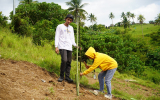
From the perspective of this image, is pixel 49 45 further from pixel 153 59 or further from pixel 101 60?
pixel 153 59

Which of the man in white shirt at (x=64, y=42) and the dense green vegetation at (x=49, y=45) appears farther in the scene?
the dense green vegetation at (x=49, y=45)

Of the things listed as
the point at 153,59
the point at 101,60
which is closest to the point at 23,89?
the point at 101,60

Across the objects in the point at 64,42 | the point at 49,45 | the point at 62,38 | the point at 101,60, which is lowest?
the point at 101,60

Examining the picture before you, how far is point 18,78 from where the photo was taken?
354cm

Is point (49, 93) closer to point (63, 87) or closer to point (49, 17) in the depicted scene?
point (63, 87)

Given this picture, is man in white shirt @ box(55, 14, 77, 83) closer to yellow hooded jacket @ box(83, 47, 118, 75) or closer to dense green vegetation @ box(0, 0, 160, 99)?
yellow hooded jacket @ box(83, 47, 118, 75)

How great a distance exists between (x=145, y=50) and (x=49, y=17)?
19.3 m

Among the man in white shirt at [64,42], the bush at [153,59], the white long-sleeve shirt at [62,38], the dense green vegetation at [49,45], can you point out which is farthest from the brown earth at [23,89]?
the bush at [153,59]

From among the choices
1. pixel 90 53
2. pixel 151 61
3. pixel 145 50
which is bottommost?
pixel 151 61

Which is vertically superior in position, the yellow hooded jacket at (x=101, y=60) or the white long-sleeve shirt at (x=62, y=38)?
the white long-sleeve shirt at (x=62, y=38)

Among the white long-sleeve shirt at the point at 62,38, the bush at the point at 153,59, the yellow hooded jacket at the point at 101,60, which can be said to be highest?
the white long-sleeve shirt at the point at 62,38

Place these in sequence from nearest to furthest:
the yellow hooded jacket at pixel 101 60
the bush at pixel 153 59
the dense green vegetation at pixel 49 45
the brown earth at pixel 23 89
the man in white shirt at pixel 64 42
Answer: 1. the brown earth at pixel 23 89
2. the yellow hooded jacket at pixel 101 60
3. the man in white shirt at pixel 64 42
4. the dense green vegetation at pixel 49 45
5. the bush at pixel 153 59

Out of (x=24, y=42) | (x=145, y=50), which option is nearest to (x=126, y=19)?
(x=145, y=50)

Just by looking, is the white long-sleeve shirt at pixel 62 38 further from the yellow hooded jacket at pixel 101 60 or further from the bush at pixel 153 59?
the bush at pixel 153 59
